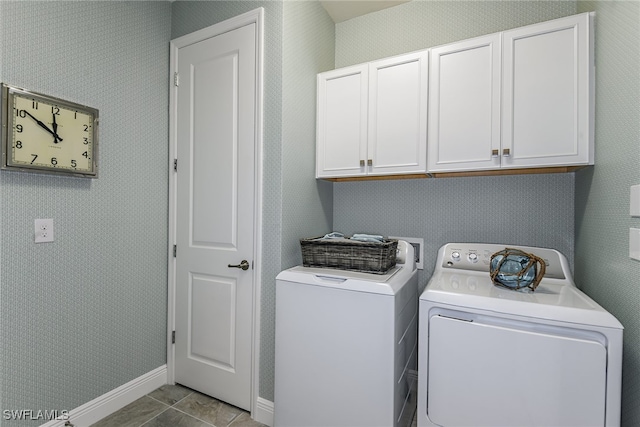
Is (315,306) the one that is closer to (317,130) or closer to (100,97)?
(317,130)

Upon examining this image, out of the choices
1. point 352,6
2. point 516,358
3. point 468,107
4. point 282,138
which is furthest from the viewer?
point 352,6

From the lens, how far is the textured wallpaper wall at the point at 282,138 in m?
1.82

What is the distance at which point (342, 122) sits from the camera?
2045 mm

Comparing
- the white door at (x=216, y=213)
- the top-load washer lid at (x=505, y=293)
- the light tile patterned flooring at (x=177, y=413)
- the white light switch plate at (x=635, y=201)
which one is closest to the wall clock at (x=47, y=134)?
the white door at (x=216, y=213)

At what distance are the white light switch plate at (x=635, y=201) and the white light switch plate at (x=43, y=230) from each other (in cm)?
254

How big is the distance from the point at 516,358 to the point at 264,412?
1.40 metres

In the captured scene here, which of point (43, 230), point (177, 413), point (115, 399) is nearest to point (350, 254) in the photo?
point (177, 413)

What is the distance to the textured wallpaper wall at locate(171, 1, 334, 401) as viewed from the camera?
1.82 m

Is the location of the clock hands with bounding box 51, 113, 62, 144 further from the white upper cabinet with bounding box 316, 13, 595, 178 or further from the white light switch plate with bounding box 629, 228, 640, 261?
the white light switch plate with bounding box 629, 228, 640, 261

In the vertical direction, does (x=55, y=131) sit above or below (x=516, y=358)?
above

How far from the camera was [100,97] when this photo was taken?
1.82 metres

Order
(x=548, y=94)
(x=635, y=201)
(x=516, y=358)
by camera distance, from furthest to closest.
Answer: (x=548, y=94) → (x=516, y=358) → (x=635, y=201)

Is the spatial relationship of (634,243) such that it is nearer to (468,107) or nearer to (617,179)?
(617,179)

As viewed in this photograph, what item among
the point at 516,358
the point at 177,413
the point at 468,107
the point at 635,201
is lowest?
the point at 177,413
